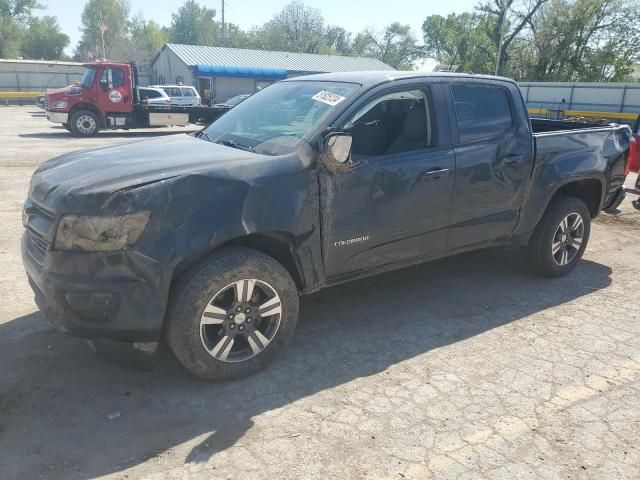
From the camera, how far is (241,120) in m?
4.24

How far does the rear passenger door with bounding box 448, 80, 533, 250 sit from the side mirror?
117 centimetres

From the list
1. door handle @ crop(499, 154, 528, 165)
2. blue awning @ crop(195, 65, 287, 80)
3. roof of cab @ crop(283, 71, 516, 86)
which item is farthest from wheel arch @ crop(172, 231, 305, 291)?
blue awning @ crop(195, 65, 287, 80)

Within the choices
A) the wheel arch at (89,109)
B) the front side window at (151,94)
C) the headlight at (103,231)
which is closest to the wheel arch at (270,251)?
the headlight at (103,231)

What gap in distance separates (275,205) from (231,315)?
2.37 feet

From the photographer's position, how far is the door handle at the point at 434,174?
3.93 m

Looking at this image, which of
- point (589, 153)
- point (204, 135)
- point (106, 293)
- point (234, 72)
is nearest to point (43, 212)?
point (106, 293)

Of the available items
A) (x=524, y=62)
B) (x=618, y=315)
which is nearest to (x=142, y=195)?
(x=618, y=315)

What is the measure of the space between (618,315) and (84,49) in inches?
3721

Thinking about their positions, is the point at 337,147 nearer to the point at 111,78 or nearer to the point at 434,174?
the point at 434,174

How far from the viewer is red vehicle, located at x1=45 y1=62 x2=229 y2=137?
1719 centimetres

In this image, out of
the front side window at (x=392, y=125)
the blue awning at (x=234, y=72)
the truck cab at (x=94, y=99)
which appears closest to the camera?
the front side window at (x=392, y=125)

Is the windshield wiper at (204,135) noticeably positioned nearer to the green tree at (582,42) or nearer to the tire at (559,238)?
the tire at (559,238)

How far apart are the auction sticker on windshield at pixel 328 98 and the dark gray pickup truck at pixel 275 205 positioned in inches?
0.5

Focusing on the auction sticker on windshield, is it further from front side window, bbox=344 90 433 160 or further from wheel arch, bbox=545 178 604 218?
wheel arch, bbox=545 178 604 218
